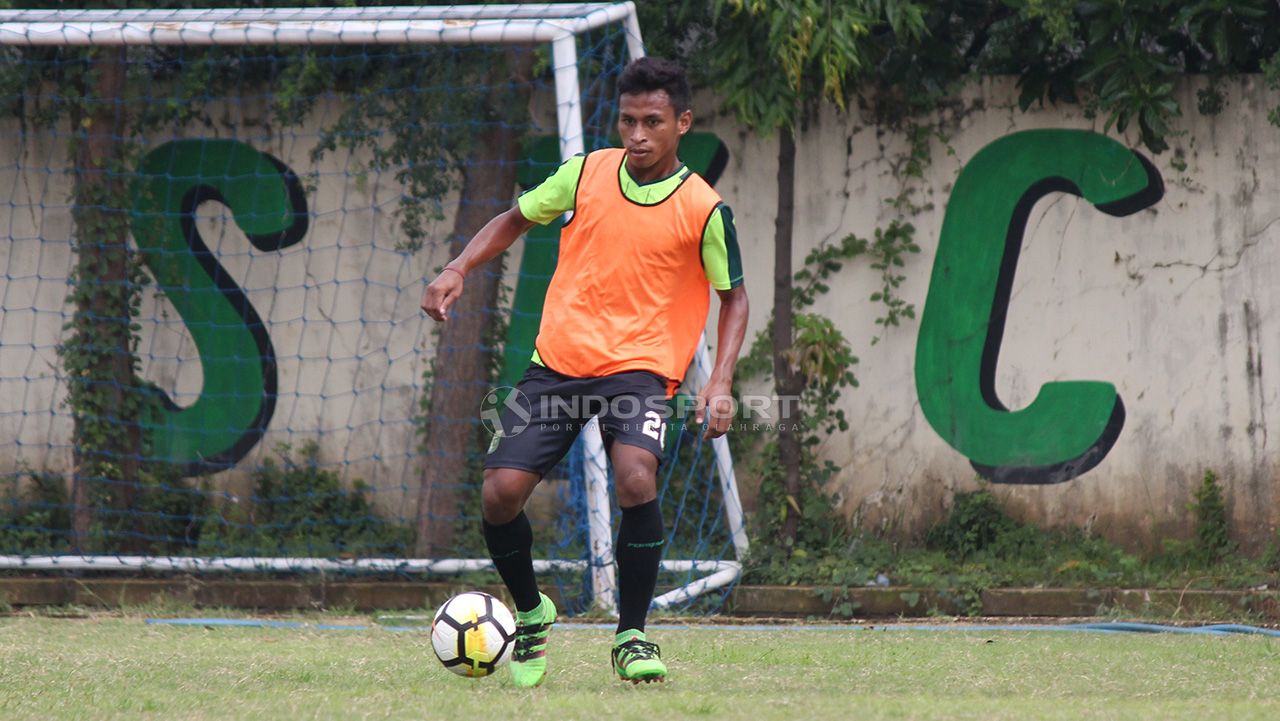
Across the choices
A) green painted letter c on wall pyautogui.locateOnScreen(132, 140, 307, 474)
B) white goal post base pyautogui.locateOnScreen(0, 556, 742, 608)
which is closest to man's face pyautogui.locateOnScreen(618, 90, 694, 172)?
white goal post base pyautogui.locateOnScreen(0, 556, 742, 608)

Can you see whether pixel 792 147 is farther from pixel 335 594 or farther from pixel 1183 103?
pixel 335 594

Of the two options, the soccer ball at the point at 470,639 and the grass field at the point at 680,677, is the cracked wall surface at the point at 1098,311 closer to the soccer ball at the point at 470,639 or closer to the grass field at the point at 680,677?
the grass field at the point at 680,677

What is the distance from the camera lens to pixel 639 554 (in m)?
4.32

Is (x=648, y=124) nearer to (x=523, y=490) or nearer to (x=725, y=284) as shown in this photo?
(x=725, y=284)

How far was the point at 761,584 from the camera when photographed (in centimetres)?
772

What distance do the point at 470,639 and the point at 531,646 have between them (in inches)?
8.0

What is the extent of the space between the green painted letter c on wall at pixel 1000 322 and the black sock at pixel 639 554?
13.7ft

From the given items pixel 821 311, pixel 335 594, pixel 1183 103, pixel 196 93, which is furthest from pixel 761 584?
pixel 196 93

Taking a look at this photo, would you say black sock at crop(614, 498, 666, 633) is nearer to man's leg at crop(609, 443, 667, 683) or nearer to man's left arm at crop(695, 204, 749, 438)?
man's leg at crop(609, 443, 667, 683)

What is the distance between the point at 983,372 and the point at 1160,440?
1023 millimetres

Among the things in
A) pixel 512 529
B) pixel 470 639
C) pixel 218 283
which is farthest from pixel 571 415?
pixel 218 283

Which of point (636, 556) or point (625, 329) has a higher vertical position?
point (625, 329)

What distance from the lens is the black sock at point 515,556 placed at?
442 cm

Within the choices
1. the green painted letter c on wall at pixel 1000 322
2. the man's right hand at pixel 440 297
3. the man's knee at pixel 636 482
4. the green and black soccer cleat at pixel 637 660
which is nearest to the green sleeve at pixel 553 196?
the man's right hand at pixel 440 297
